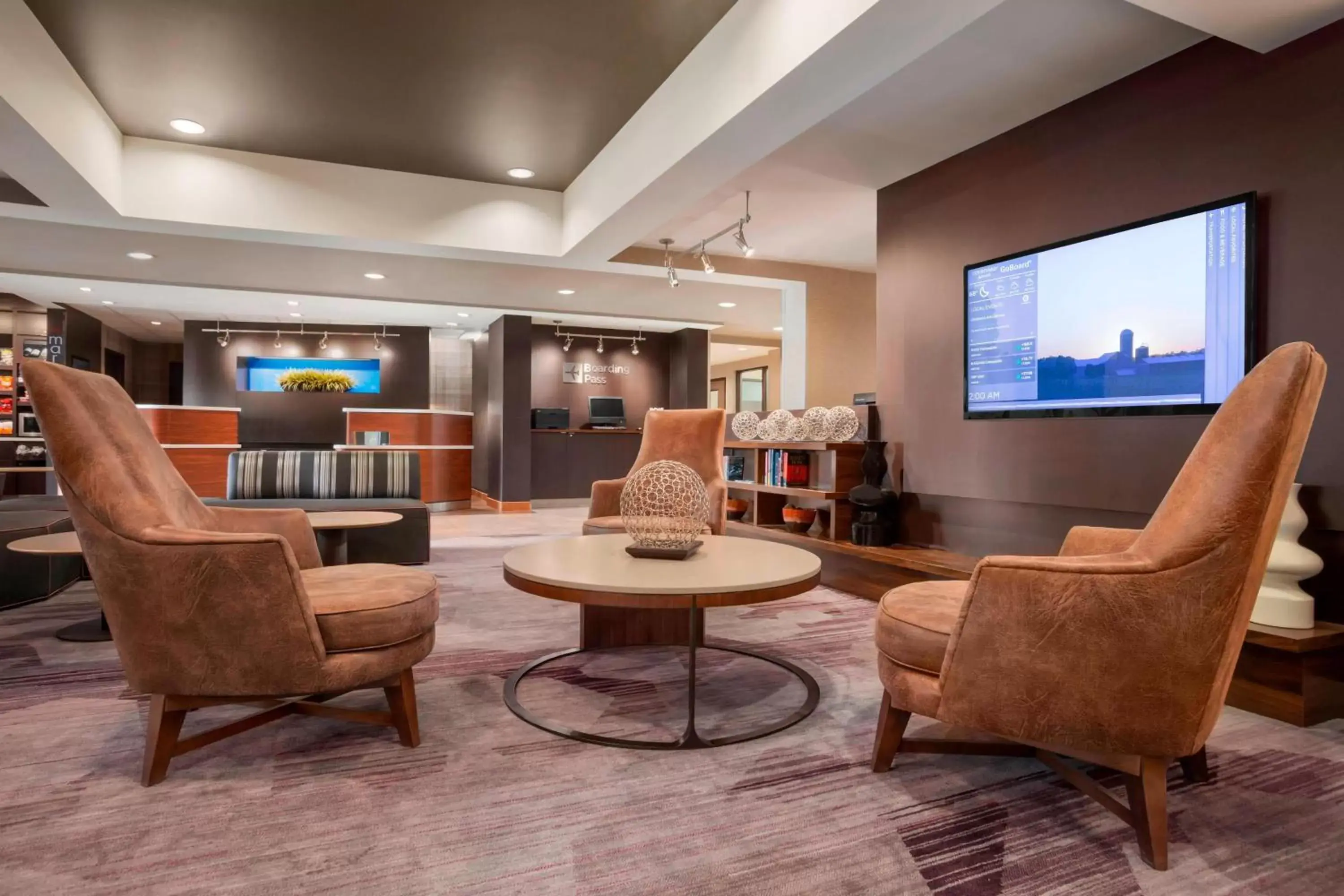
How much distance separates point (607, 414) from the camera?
400 inches

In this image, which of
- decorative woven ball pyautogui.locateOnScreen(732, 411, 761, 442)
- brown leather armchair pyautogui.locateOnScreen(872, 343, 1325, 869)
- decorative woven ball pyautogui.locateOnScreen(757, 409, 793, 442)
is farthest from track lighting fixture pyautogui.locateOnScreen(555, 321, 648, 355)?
brown leather armchair pyautogui.locateOnScreen(872, 343, 1325, 869)

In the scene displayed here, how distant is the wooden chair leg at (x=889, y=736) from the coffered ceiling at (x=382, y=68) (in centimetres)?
299

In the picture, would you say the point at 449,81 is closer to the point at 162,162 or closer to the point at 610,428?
the point at 162,162

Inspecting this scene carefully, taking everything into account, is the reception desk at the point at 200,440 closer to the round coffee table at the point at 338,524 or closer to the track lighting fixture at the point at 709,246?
the round coffee table at the point at 338,524

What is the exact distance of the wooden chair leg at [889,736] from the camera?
2020 millimetres

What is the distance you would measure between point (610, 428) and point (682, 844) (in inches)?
334

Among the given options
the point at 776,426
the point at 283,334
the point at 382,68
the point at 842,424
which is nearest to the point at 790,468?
the point at 776,426

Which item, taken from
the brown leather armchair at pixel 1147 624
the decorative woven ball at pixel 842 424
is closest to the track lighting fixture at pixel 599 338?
the decorative woven ball at pixel 842 424

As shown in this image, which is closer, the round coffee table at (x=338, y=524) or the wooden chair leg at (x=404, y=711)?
the wooden chair leg at (x=404, y=711)

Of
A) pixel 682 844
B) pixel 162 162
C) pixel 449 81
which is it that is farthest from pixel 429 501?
pixel 682 844

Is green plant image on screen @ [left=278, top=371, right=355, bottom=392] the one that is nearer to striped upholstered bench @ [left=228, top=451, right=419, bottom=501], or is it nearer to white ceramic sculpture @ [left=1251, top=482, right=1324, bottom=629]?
striped upholstered bench @ [left=228, top=451, right=419, bottom=501]

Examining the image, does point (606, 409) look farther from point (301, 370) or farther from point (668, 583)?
point (668, 583)

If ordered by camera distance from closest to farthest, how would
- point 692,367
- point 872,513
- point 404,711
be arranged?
point 404,711, point 872,513, point 692,367

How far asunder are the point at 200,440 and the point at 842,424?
722 cm
